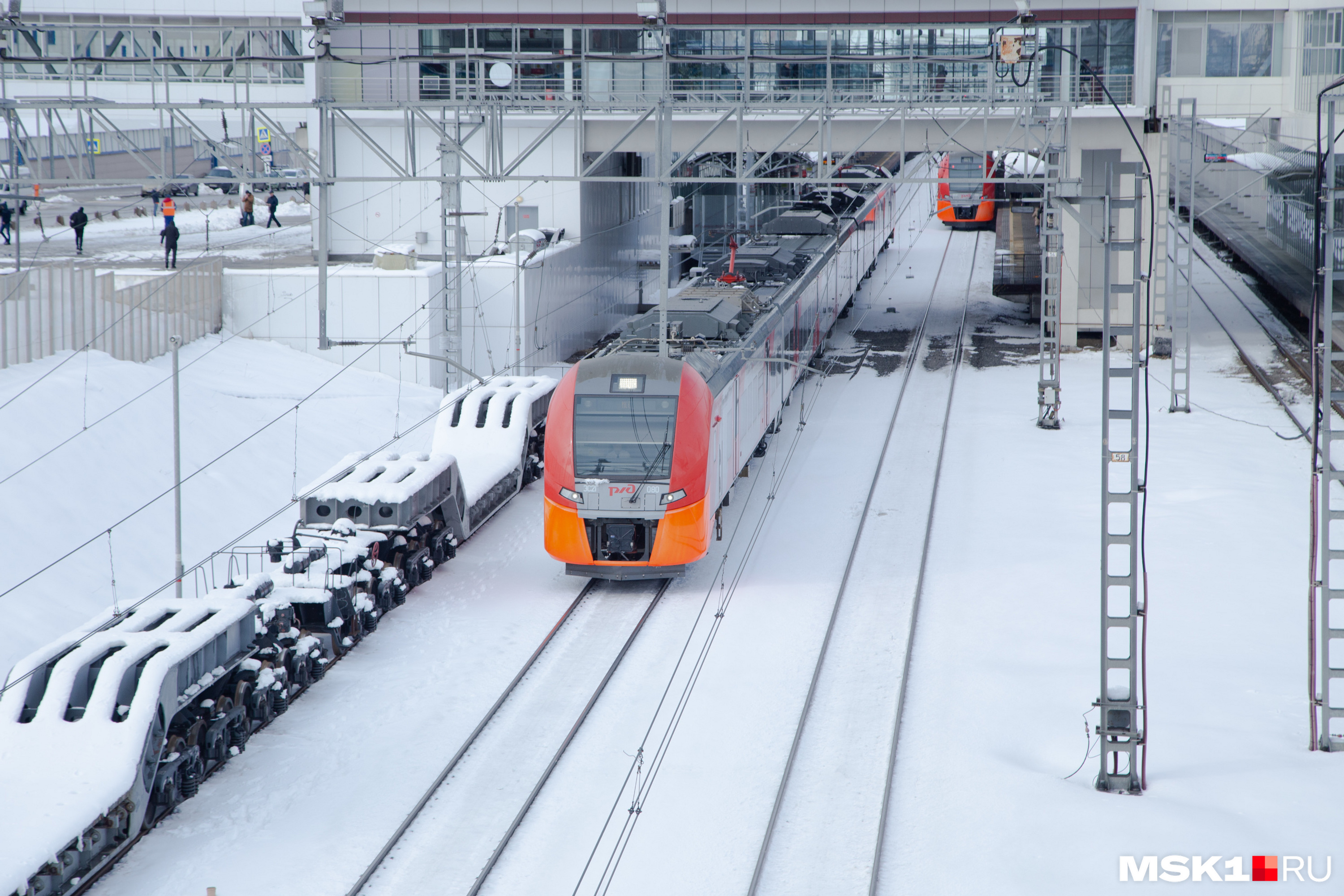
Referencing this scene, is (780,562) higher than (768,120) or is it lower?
lower

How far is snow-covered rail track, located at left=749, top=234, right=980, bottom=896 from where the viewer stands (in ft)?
37.4

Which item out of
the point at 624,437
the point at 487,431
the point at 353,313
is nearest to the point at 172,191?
the point at 353,313

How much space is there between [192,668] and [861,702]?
6.31m

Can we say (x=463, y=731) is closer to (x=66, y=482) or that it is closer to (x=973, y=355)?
(x=66, y=482)

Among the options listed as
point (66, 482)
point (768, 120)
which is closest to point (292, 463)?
point (66, 482)

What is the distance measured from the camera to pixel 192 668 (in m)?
12.3

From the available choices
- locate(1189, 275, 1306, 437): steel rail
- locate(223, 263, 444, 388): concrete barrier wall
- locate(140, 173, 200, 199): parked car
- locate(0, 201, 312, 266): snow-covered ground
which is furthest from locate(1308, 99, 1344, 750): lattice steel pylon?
locate(140, 173, 200, 199): parked car

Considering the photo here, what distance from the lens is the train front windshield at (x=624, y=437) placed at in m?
16.8

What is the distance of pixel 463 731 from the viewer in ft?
45.1

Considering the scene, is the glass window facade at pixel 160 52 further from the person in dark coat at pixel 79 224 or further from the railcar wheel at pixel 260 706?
the railcar wheel at pixel 260 706

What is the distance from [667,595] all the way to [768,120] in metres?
17.1

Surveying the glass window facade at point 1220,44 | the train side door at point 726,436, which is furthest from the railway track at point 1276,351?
the train side door at point 726,436

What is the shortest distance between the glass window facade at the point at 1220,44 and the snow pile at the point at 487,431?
59.6 feet

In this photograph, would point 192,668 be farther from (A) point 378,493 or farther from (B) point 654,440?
(B) point 654,440
